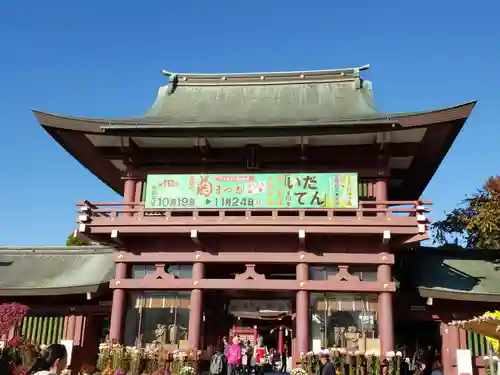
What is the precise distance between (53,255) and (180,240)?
747 cm

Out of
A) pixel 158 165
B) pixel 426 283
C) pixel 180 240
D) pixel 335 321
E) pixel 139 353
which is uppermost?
pixel 158 165

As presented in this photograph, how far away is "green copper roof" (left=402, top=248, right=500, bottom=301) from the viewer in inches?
724

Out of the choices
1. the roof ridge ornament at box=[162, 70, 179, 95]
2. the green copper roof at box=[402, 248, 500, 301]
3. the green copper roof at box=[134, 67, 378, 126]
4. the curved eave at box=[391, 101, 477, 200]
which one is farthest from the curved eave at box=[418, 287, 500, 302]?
the roof ridge ornament at box=[162, 70, 179, 95]

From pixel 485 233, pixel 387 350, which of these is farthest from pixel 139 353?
pixel 485 233

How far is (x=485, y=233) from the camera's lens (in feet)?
68.1

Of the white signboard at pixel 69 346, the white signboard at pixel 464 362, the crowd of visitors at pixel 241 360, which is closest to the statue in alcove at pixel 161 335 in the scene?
the crowd of visitors at pixel 241 360

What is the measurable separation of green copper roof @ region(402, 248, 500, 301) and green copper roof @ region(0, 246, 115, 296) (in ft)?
36.5

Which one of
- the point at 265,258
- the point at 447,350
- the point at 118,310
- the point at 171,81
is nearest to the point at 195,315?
the point at 118,310

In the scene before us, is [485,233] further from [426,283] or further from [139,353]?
[139,353]

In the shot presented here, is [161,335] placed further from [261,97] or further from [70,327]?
[261,97]

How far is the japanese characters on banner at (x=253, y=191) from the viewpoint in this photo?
59.5 ft

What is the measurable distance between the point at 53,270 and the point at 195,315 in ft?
25.1

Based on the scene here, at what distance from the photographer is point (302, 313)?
17.3 metres

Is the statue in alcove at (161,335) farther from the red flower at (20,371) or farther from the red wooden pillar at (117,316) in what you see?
the red flower at (20,371)
